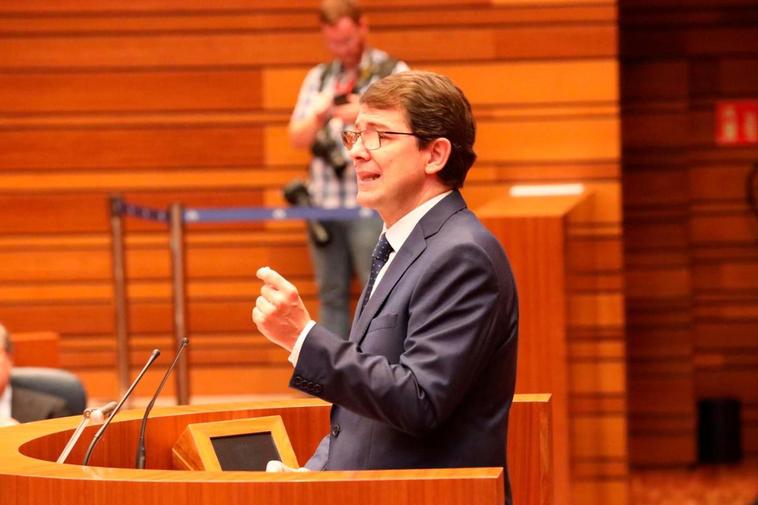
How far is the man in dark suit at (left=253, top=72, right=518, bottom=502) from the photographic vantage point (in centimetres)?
226

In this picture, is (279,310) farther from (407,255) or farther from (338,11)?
(338,11)

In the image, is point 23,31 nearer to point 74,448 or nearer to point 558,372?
point 558,372

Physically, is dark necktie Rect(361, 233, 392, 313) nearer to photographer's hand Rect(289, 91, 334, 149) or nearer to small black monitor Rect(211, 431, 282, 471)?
small black monitor Rect(211, 431, 282, 471)

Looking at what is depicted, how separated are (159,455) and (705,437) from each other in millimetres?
5474

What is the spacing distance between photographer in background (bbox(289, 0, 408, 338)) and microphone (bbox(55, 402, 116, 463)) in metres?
3.15

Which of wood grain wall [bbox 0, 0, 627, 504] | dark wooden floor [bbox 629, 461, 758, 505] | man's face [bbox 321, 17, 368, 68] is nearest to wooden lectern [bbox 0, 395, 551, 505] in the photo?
man's face [bbox 321, 17, 368, 68]

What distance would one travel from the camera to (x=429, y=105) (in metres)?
2.49

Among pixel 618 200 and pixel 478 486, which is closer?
pixel 478 486

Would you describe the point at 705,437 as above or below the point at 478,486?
below

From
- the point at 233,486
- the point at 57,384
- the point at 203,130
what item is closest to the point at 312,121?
the point at 203,130

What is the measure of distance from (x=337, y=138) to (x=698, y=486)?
2.70 meters

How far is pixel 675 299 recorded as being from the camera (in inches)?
303

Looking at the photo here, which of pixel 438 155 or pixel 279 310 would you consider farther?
pixel 438 155

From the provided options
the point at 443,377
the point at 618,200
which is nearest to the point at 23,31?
the point at 618,200
